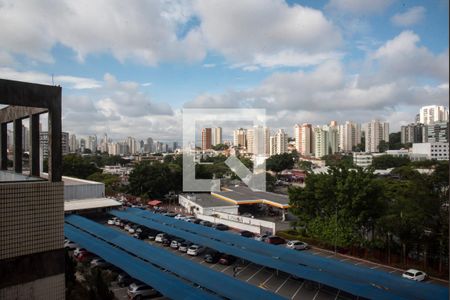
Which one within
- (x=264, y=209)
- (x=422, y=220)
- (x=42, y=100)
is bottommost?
(x=264, y=209)

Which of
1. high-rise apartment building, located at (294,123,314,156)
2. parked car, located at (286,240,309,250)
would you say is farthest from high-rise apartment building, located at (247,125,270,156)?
parked car, located at (286,240,309,250)

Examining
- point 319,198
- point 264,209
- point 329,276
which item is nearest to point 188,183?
point 264,209

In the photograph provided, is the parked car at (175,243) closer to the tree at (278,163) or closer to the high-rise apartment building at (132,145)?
the tree at (278,163)

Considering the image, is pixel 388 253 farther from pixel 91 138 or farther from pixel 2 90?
pixel 91 138

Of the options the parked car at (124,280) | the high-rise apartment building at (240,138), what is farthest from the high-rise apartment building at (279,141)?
the parked car at (124,280)

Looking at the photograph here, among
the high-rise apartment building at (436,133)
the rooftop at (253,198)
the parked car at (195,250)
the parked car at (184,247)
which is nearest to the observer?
the parked car at (195,250)

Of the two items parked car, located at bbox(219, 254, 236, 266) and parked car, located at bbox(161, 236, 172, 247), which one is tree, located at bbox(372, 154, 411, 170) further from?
parked car, located at bbox(219, 254, 236, 266)

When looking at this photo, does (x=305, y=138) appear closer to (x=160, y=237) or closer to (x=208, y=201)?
(x=208, y=201)
